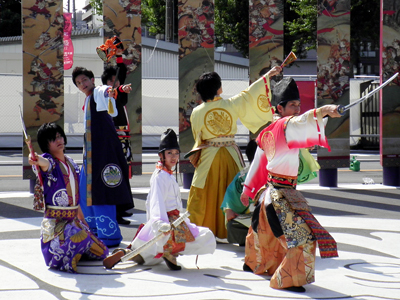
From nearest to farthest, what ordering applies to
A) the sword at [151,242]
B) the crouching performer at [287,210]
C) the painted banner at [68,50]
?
the crouching performer at [287,210] → the sword at [151,242] → the painted banner at [68,50]

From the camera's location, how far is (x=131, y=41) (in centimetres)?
941

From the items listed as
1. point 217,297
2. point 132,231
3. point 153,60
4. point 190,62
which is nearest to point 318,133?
point 217,297

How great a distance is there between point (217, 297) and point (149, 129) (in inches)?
593

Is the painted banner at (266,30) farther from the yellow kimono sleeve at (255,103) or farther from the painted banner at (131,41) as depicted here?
the yellow kimono sleeve at (255,103)

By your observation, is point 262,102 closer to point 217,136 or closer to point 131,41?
point 217,136

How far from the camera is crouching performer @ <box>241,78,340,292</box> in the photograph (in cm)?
430

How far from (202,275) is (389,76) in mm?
6301

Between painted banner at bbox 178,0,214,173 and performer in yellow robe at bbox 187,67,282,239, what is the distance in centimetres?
354

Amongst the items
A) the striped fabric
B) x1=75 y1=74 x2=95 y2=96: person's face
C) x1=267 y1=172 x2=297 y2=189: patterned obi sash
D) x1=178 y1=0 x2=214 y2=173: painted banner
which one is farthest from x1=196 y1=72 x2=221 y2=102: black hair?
x1=178 y1=0 x2=214 y2=173: painted banner

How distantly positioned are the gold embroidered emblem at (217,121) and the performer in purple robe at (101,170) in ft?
2.99

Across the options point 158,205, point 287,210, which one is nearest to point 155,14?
point 158,205

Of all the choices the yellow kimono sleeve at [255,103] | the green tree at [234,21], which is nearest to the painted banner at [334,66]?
the yellow kimono sleeve at [255,103]

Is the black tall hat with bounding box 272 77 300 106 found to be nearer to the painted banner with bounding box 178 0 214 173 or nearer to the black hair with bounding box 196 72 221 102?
the black hair with bounding box 196 72 221 102

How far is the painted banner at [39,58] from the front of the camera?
8.91 meters
